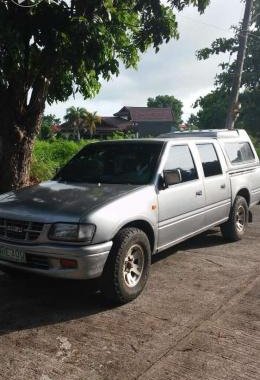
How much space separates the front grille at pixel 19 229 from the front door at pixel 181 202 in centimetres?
153

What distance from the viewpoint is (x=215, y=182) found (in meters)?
6.47

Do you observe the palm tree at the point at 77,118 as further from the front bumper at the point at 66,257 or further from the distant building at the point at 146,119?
the front bumper at the point at 66,257

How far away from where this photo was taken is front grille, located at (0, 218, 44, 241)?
4.26 m

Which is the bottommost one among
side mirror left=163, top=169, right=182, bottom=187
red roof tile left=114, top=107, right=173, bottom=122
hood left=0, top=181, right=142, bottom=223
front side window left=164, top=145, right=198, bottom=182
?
hood left=0, top=181, right=142, bottom=223

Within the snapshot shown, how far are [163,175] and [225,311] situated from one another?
5.65 feet

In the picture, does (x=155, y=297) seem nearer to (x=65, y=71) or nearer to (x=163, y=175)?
(x=163, y=175)

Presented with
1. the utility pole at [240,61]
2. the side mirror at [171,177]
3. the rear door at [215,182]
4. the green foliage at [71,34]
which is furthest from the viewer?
the utility pole at [240,61]

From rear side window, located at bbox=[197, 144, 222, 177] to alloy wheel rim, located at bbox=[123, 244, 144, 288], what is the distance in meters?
2.03

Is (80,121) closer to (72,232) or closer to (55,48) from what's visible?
(55,48)

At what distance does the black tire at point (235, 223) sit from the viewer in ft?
23.2

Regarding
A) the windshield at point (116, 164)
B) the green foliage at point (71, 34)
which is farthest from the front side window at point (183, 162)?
the green foliage at point (71, 34)

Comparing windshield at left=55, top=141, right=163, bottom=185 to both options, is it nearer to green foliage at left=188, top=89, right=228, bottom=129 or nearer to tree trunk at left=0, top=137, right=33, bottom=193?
tree trunk at left=0, top=137, right=33, bottom=193

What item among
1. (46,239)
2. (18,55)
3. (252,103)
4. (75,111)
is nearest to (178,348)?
(46,239)

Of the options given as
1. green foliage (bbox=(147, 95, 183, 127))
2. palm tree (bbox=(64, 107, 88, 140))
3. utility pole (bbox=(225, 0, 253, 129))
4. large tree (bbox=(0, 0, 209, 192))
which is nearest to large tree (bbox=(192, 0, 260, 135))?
utility pole (bbox=(225, 0, 253, 129))
